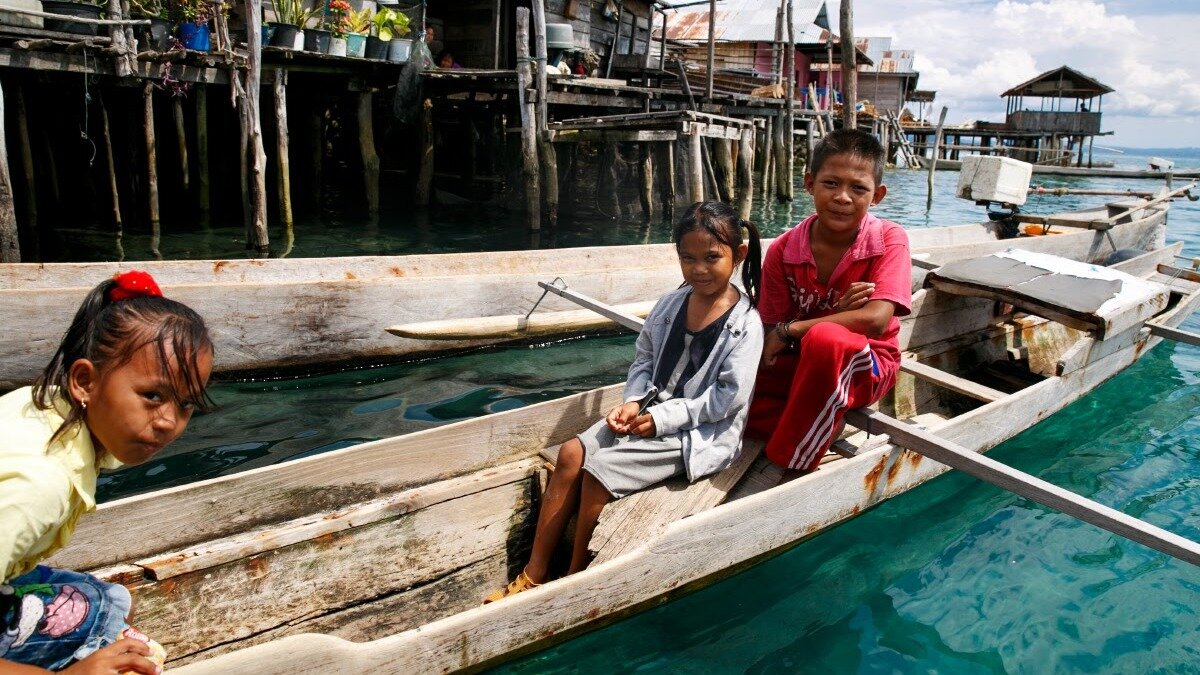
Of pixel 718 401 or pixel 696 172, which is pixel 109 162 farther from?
pixel 718 401

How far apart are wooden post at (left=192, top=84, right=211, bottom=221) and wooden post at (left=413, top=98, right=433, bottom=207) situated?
3.02 m

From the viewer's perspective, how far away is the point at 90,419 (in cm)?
167

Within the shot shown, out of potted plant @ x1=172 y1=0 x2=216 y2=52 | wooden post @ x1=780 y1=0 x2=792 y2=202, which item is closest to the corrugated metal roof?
wooden post @ x1=780 y1=0 x2=792 y2=202

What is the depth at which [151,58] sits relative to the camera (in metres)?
8.38

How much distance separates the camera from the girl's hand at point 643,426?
3035 millimetres

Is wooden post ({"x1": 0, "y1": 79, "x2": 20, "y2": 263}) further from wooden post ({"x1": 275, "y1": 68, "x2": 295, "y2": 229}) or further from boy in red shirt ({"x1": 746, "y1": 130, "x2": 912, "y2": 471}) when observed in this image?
boy in red shirt ({"x1": 746, "y1": 130, "x2": 912, "y2": 471})

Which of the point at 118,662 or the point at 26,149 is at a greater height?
the point at 26,149

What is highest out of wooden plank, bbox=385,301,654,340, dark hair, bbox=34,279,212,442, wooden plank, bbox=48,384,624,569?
dark hair, bbox=34,279,212,442

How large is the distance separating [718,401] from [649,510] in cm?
48

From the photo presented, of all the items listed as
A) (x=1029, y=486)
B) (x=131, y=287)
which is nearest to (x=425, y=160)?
(x=1029, y=486)

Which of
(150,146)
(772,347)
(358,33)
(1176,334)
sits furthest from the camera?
(358,33)

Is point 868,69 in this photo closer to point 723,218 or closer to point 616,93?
point 616,93

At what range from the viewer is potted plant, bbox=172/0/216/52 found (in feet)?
28.8

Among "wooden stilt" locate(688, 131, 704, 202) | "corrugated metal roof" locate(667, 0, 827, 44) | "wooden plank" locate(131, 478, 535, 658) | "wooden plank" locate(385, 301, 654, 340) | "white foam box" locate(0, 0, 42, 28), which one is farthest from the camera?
"corrugated metal roof" locate(667, 0, 827, 44)
